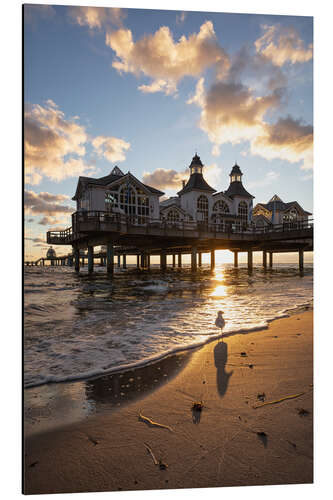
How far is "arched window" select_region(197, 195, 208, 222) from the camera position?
30.5 m

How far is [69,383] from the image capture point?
291cm

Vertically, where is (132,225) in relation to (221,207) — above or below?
below

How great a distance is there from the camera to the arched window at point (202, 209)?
100.0 ft

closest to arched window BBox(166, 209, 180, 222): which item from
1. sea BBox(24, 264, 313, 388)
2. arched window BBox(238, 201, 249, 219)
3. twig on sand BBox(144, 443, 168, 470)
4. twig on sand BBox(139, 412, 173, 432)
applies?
arched window BBox(238, 201, 249, 219)

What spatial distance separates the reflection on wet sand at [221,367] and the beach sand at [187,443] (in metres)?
0.02

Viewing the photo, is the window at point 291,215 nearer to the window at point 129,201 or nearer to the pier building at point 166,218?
the pier building at point 166,218

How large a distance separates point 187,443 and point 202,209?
2992cm

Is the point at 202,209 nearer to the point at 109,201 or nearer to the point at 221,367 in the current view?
the point at 109,201

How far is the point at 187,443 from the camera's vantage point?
6.15 feet

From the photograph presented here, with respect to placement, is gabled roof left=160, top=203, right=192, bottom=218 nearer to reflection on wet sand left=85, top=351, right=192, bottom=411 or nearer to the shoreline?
the shoreline

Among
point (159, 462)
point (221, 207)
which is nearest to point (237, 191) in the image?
point (221, 207)
